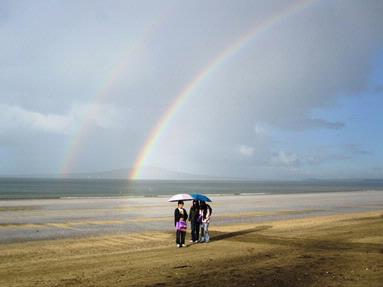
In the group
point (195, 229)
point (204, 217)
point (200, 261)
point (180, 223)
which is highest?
point (204, 217)

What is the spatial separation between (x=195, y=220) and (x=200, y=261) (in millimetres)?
5179

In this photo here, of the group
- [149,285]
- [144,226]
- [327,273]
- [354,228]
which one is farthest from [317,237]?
[149,285]

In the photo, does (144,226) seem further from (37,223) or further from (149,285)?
(149,285)

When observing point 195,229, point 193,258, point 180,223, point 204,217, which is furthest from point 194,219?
point 193,258

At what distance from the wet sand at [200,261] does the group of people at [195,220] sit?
588 millimetres

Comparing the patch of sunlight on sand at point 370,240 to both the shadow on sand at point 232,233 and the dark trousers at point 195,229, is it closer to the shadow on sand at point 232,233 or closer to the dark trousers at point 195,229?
the shadow on sand at point 232,233

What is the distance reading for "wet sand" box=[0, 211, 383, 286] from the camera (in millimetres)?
13133

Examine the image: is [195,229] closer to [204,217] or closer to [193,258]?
[204,217]

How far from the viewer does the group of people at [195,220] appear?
65.5ft

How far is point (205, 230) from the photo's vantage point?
21578 millimetres

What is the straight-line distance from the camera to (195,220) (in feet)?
70.3

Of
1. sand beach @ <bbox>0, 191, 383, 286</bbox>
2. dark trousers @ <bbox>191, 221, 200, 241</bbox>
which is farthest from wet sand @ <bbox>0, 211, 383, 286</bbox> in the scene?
dark trousers @ <bbox>191, 221, 200, 241</bbox>

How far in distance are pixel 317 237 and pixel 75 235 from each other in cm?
1360

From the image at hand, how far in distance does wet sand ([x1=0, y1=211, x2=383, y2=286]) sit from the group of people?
1.93 ft
